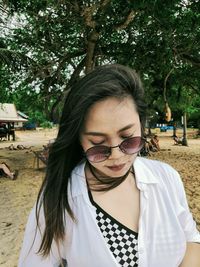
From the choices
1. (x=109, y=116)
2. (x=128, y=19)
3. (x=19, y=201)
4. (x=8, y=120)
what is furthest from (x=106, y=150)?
(x=8, y=120)

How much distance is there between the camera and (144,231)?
130cm

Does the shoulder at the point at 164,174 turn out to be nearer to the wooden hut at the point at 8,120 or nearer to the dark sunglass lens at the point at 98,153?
the dark sunglass lens at the point at 98,153

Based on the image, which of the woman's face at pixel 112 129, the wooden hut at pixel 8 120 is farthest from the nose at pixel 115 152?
the wooden hut at pixel 8 120

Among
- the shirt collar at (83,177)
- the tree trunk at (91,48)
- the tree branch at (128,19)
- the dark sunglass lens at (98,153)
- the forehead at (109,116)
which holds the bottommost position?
the shirt collar at (83,177)

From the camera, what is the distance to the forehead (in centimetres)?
133

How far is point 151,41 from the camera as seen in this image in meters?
10.3

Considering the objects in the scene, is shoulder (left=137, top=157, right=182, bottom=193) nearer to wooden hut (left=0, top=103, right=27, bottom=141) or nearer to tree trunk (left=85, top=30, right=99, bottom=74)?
tree trunk (left=85, top=30, right=99, bottom=74)

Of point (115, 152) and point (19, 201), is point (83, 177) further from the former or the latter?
point (19, 201)

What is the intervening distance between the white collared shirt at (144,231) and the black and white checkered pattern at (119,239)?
0.03 meters

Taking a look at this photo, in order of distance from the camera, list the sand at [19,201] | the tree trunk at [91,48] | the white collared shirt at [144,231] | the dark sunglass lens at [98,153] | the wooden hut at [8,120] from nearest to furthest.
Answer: the white collared shirt at [144,231] < the dark sunglass lens at [98,153] < the sand at [19,201] < the tree trunk at [91,48] < the wooden hut at [8,120]

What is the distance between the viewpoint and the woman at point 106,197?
1.27 metres

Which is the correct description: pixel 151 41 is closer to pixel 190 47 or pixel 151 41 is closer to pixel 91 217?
pixel 190 47

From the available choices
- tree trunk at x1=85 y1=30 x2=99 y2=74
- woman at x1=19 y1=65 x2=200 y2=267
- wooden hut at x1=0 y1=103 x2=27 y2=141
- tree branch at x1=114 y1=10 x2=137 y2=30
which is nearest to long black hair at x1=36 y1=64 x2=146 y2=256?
woman at x1=19 y1=65 x2=200 y2=267

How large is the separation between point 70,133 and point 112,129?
7.6 inches
